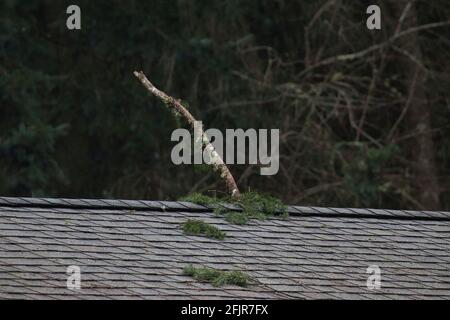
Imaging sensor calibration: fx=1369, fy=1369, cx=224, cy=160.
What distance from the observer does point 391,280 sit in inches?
383

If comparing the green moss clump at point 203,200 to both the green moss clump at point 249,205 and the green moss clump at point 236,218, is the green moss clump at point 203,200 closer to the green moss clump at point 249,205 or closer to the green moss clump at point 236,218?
the green moss clump at point 249,205

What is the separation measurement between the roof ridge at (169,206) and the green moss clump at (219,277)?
1.45 metres

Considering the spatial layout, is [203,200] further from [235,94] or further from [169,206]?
[235,94]

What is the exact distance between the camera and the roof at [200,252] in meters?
8.85

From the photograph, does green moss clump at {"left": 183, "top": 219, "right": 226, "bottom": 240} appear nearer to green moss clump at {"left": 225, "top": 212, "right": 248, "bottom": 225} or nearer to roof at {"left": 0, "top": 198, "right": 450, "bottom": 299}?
roof at {"left": 0, "top": 198, "right": 450, "bottom": 299}

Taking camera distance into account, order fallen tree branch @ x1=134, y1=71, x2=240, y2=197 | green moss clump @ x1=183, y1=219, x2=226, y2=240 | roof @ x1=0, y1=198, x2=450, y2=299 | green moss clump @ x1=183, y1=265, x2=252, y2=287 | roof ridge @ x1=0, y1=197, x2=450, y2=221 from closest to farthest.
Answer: roof @ x1=0, y1=198, x2=450, y2=299 → green moss clump @ x1=183, y1=265, x2=252, y2=287 → green moss clump @ x1=183, y1=219, x2=226, y2=240 → roof ridge @ x1=0, y1=197, x2=450, y2=221 → fallen tree branch @ x1=134, y1=71, x2=240, y2=197

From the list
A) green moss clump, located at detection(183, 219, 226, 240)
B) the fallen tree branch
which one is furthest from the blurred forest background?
green moss clump, located at detection(183, 219, 226, 240)

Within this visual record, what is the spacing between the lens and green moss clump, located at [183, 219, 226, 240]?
10.1 m

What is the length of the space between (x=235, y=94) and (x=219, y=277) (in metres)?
17.5

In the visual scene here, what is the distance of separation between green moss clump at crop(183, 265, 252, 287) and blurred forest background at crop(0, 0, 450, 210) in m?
14.1

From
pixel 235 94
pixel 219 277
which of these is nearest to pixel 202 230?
pixel 219 277

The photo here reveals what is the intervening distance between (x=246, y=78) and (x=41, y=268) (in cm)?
1665
